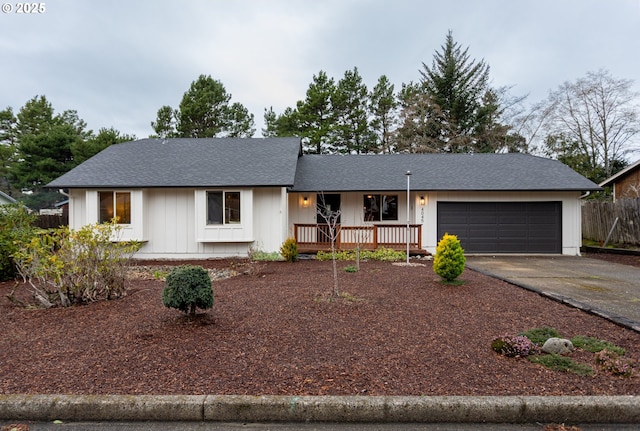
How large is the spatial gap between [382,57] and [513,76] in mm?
12326

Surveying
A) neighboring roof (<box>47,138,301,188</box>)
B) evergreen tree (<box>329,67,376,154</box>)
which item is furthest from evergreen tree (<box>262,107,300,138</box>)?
neighboring roof (<box>47,138,301,188</box>)

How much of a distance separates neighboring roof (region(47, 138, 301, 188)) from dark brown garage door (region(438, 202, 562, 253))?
6380 mm

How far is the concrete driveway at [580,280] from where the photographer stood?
516 centimetres

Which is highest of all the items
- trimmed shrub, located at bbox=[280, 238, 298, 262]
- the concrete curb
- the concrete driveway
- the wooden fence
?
the wooden fence

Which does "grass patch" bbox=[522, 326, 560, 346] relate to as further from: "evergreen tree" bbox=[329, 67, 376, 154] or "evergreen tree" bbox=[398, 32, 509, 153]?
"evergreen tree" bbox=[329, 67, 376, 154]

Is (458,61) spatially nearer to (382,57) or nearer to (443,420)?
(382,57)

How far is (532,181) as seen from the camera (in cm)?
1248

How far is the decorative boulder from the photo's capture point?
3.38m

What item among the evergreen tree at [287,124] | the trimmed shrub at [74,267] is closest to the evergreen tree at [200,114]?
the evergreen tree at [287,124]

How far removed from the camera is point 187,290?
402cm

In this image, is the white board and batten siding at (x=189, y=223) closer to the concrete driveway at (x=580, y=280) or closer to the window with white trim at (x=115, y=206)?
the window with white trim at (x=115, y=206)

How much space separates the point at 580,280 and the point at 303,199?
885 cm

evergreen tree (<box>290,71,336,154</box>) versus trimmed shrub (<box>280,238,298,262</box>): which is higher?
evergreen tree (<box>290,71,336,154</box>)

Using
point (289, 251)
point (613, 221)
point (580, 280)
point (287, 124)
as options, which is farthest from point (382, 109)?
point (580, 280)
